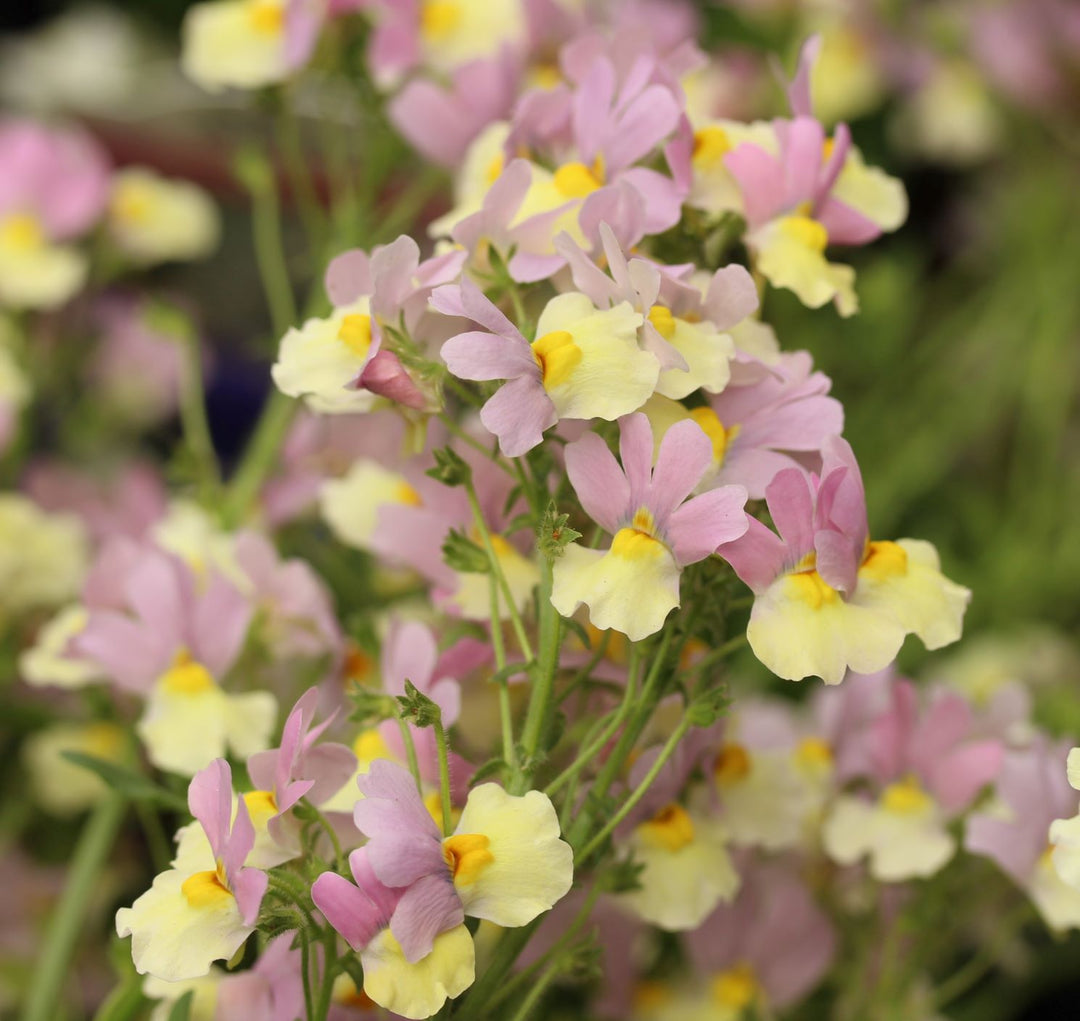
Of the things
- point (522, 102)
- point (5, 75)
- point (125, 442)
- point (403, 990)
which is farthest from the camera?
point (5, 75)

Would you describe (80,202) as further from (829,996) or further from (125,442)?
(829,996)

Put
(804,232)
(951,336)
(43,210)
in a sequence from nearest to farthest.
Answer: (804,232) → (43,210) → (951,336)

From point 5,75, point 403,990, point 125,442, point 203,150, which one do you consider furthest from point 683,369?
point 5,75

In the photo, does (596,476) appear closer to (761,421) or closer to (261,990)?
(761,421)

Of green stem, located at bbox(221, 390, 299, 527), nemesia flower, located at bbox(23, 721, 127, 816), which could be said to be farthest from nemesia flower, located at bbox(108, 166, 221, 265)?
nemesia flower, located at bbox(23, 721, 127, 816)

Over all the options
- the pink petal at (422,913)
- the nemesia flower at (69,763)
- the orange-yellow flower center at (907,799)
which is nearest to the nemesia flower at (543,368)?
the pink petal at (422,913)

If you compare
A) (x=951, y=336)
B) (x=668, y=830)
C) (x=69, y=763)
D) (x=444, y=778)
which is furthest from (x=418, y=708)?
(x=951, y=336)

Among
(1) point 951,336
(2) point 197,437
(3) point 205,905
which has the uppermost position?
(3) point 205,905
